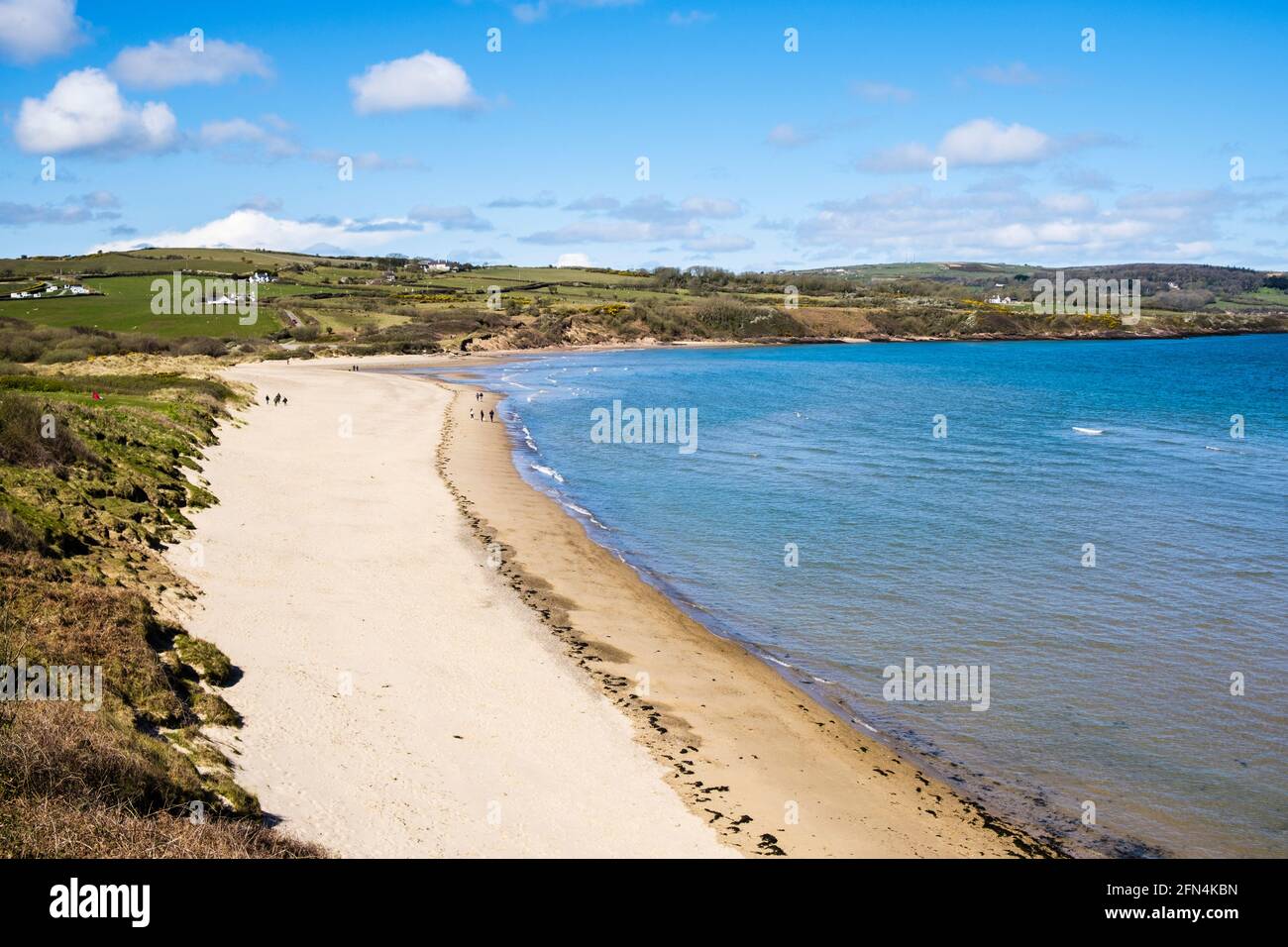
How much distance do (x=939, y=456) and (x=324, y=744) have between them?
36.4m

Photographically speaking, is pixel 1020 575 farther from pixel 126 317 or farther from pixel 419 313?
pixel 419 313

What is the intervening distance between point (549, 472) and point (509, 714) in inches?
1011

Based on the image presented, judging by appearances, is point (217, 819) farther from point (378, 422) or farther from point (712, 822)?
point (378, 422)

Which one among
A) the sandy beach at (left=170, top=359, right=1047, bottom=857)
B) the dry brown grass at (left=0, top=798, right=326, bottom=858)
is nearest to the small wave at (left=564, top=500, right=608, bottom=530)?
the sandy beach at (left=170, top=359, right=1047, bottom=857)

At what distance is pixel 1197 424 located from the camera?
182 feet

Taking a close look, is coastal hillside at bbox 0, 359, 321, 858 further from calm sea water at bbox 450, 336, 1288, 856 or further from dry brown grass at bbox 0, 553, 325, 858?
calm sea water at bbox 450, 336, 1288, 856

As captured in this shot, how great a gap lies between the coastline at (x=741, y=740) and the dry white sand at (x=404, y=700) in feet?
2.08

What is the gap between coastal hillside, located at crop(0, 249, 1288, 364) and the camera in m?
92.1

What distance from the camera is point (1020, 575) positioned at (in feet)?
78.0

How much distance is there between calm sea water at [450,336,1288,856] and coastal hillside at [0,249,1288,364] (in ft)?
168

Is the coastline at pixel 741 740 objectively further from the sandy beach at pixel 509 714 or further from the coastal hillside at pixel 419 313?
the coastal hillside at pixel 419 313
